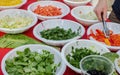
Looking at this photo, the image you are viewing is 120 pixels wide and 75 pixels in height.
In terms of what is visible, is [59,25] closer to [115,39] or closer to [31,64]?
[115,39]

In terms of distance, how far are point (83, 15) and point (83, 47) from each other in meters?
0.41

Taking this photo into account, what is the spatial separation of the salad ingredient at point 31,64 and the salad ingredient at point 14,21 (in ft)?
1.06

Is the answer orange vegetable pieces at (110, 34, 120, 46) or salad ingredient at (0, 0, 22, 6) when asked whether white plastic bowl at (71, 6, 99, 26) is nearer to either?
orange vegetable pieces at (110, 34, 120, 46)

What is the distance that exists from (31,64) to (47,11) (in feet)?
2.04

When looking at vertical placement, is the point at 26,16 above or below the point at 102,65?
below

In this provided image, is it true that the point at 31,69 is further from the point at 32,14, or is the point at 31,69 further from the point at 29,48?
the point at 32,14

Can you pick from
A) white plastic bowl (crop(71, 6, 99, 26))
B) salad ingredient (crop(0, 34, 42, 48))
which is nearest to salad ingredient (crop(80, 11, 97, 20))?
white plastic bowl (crop(71, 6, 99, 26))

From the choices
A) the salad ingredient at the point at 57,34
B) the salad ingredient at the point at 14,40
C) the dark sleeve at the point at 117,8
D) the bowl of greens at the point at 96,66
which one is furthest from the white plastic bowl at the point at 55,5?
the bowl of greens at the point at 96,66

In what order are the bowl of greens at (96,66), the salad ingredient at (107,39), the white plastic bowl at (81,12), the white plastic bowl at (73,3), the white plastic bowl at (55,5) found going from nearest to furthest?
the bowl of greens at (96,66) → the salad ingredient at (107,39) → the white plastic bowl at (81,12) → the white plastic bowl at (55,5) → the white plastic bowl at (73,3)

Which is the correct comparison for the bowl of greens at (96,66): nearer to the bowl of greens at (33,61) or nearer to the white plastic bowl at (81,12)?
the bowl of greens at (33,61)

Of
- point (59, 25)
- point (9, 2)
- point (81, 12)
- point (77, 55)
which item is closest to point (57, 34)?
point (59, 25)

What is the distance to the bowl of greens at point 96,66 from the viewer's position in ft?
3.05

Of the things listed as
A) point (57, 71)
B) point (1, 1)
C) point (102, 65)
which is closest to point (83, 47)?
point (57, 71)

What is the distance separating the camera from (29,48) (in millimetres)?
1282
